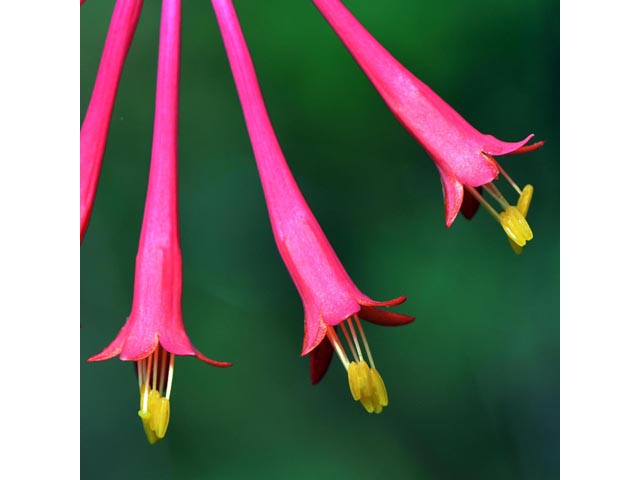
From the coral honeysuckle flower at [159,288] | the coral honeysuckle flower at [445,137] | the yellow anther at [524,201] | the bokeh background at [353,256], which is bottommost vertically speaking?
the bokeh background at [353,256]

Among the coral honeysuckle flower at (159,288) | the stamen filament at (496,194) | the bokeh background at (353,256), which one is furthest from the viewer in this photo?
the bokeh background at (353,256)

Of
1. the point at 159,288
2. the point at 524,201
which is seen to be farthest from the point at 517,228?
the point at 159,288

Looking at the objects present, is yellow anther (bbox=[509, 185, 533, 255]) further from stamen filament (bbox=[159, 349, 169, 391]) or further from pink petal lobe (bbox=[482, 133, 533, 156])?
stamen filament (bbox=[159, 349, 169, 391])

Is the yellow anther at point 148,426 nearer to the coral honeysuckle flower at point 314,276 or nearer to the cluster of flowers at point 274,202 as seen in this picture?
the cluster of flowers at point 274,202

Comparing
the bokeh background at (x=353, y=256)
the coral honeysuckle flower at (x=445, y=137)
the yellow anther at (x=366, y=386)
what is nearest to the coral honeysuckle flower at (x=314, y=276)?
the yellow anther at (x=366, y=386)

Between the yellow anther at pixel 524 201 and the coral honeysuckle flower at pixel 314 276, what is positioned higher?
the yellow anther at pixel 524 201

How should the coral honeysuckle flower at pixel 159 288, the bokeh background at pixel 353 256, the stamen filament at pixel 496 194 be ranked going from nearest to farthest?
the coral honeysuckle flower at pixel 159 288, the stamen filament at pixel 496 194, the bokeh background at pixel 353 256

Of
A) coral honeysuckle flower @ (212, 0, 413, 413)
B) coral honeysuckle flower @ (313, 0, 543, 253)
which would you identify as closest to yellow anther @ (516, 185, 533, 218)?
coral honeysuckle flower @ (313, 0, 543, 253)

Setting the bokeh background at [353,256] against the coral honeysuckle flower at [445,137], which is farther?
the bokeh background at [353,256]
